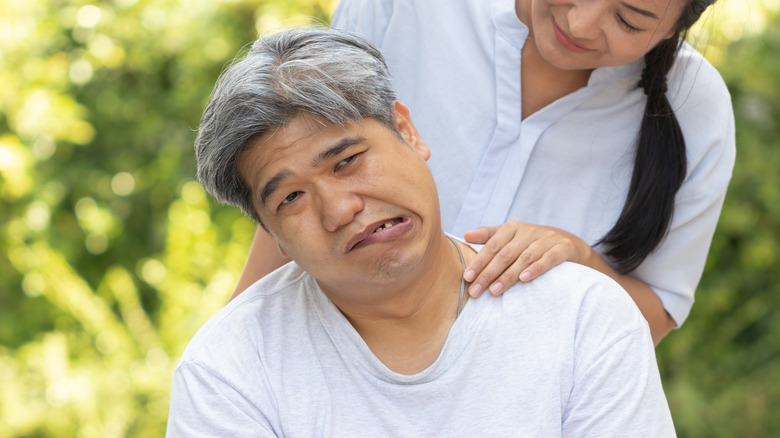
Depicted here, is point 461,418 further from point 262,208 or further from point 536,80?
point 536,80

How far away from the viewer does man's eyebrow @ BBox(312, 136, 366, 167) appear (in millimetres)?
1526

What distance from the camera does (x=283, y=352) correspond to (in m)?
1.64

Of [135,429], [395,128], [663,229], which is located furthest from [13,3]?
[663,229]

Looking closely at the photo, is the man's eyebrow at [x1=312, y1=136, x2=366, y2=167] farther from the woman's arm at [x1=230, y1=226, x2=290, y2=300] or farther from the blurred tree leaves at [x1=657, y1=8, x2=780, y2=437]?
the blurred tree leaves at [x1=657, y1=8, x2=780, y2=437]

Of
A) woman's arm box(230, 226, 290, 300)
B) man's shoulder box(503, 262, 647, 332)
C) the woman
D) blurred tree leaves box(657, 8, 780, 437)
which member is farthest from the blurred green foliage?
man's shoulder box(503, 262, 647, 332)

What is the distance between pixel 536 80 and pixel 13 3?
288cm

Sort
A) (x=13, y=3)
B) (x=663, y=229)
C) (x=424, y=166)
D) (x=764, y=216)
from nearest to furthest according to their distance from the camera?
(x=424, y=166) → (x=663, y=229) → (x=764, y=216) → (x=13, y=3)

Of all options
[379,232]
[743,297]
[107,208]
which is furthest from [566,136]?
[107,208]

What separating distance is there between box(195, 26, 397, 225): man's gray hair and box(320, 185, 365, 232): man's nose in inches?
4.8

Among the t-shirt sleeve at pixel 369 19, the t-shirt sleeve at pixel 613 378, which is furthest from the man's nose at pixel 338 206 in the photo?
the t-shirt sleeve at pixel 369 19

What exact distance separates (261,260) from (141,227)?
236 cm

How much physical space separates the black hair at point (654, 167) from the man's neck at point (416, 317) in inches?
17.7

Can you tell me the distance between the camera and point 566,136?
6.28 feet

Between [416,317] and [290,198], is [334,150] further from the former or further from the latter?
[416,317]
